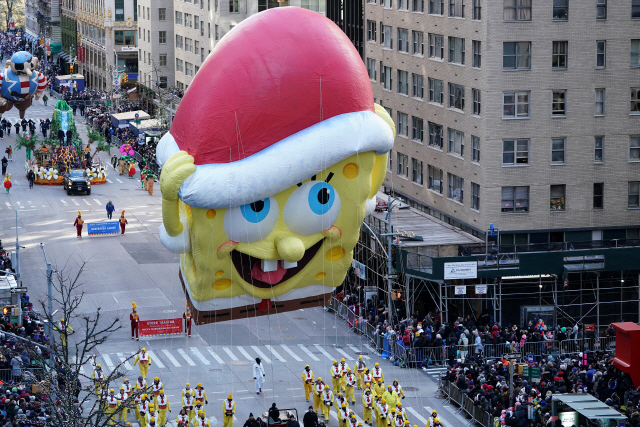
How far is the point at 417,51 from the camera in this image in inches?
2224

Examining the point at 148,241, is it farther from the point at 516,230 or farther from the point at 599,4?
the point at 599,4

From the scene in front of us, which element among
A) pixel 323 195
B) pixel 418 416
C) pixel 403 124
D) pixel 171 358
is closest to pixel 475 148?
pixel 403 124

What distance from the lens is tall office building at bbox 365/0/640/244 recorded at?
49094mm

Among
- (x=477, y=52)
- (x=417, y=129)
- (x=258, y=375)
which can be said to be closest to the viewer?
(x=258, y=375)

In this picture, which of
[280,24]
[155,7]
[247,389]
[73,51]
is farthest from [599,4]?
[73,51]

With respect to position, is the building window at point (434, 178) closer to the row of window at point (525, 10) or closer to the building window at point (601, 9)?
the row of window at point (525, 10)

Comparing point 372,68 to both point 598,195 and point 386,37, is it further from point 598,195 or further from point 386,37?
point 598,195

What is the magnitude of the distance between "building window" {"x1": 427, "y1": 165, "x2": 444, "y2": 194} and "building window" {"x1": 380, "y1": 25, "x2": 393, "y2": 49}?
25.5 feet

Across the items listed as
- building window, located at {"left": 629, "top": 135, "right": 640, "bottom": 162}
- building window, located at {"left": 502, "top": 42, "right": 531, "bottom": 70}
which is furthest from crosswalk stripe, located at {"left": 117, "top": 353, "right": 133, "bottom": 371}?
building window, located at {"left": 629, "top": 135, "right": 640, "bottom": 162}

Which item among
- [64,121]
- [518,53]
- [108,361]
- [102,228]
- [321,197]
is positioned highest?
[518,53]

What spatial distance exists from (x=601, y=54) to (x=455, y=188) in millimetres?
8521

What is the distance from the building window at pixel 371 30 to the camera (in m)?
61.9

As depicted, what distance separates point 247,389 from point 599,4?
22256 millimetres

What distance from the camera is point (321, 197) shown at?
20859 millimetres
